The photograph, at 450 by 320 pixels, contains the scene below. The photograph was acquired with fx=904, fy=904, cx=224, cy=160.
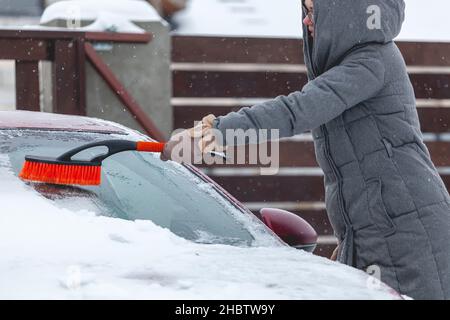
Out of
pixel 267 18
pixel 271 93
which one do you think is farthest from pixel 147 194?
pixel 267 18

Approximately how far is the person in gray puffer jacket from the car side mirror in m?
0.20

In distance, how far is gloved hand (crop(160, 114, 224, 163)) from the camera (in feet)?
7.87

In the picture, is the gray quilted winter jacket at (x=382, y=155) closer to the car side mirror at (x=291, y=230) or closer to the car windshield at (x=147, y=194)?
the car side mirror at (x=291, y=230)

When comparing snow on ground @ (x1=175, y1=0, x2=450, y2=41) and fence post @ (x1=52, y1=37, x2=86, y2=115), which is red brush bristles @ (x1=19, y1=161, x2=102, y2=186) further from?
snow on ground @ (x1=175, y1=0, x2=450, y2=41)

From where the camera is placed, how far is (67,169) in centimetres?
240

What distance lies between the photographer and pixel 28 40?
5.54m

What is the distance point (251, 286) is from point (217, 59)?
14.7 feet

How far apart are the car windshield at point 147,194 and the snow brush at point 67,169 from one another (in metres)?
0.03

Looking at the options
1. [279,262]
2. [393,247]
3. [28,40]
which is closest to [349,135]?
[393,247]

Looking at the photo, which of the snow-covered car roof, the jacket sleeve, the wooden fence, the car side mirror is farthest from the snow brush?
the wooden fence

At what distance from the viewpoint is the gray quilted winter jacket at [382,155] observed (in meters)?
2.60

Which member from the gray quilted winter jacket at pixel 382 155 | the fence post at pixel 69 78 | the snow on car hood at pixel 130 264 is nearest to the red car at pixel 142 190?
the snow on car hood at pixel 130 264

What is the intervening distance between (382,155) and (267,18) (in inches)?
276
